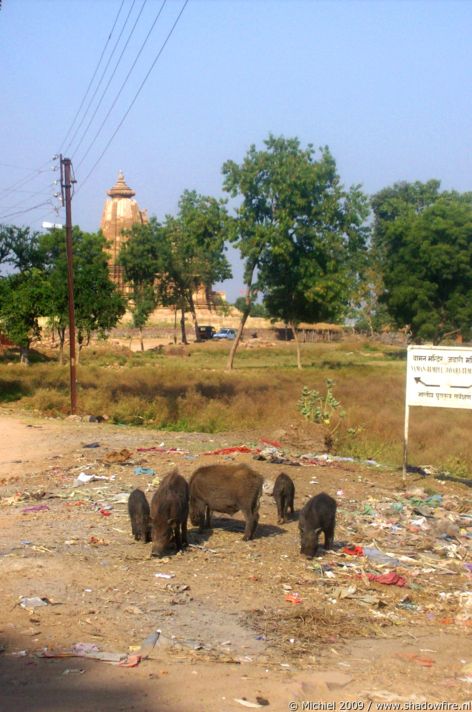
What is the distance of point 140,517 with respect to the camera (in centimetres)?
932

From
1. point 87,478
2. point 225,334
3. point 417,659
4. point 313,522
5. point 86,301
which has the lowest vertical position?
point 417,659

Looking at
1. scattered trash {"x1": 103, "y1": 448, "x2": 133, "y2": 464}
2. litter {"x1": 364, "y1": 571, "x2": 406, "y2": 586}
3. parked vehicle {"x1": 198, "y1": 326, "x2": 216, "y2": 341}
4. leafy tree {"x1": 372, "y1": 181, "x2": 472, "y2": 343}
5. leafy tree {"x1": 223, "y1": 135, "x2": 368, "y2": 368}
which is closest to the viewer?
litter {"x1": 364, "y1": 571, "x2": 406, "y2": 586}

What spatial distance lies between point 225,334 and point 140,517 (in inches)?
2958

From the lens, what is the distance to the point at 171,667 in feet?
20.1

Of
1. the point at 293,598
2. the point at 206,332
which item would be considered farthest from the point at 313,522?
the point at 206,332

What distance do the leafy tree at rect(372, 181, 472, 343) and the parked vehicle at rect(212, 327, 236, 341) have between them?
83.0 ft

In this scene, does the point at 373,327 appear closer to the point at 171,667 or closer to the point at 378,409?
the point at 378,409

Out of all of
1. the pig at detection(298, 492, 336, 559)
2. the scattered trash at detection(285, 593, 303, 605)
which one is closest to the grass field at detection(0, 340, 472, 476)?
the pig at detection(298, 492, 336, 559)

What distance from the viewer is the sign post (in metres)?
13.8

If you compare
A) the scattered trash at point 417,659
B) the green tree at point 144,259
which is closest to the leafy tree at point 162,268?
the green tree at point 144,259

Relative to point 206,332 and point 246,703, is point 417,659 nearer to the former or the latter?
point 246,703

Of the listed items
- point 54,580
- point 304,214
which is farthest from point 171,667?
point 304,214

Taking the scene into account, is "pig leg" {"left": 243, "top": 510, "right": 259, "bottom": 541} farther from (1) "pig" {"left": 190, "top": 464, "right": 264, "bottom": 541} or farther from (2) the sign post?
(2) the sign post

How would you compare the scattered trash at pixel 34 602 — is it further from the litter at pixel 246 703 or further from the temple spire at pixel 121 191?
the temple spire at pixel 121 191
